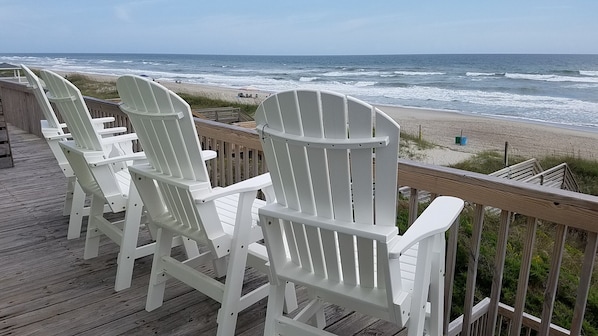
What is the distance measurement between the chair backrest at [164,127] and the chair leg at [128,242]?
0.45 meters

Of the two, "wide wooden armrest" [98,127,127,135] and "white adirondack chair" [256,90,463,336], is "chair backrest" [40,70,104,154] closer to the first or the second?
"wide wooden armrest" [98,127,127,135]

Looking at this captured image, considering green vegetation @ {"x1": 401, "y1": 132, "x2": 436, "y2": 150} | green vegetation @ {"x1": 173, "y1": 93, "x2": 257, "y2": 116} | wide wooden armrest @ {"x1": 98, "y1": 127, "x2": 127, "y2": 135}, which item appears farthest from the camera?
green vegetation @ {"x1": 173, "y1": 93, "x2": 257, "y2": 116}

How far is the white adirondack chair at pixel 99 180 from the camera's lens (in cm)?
241

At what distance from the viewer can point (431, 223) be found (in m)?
1.40

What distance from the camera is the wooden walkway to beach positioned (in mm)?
2082

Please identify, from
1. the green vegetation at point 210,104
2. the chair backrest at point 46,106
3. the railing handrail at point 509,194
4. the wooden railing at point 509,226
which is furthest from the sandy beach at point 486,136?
the railing handrail at point 509,194

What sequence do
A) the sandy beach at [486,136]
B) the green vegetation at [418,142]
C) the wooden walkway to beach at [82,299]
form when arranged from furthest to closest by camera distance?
the green vegetation at [418,142], the sandy beach at [486,136], the wooden walkway to beach at [82,299]

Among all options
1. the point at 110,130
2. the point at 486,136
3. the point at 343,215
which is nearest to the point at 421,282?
the point at 343,215

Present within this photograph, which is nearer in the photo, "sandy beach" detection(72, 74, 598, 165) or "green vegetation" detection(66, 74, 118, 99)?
"sandy beach" detection(72, 74, 598, 165)

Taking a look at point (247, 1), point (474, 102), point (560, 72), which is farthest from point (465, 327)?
point (247, 1)

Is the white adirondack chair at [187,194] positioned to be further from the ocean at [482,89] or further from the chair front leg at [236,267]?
the ocean at [482,89]

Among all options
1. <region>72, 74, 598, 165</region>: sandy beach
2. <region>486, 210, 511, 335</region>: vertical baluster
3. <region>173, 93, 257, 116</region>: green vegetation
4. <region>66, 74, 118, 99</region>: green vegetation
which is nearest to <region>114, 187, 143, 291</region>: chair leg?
<region>486, 210, 511, 335</region>: vertical baluster

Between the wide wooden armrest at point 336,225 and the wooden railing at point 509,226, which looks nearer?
the wide wooden armrest at point 336,225

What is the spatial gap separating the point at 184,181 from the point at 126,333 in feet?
2.52
